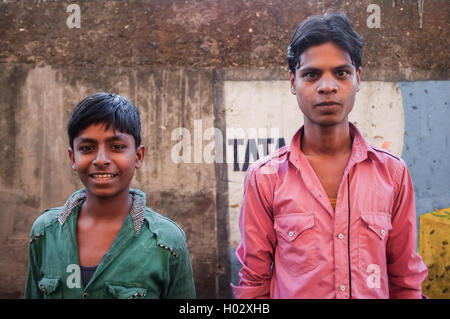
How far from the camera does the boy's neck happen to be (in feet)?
6.02

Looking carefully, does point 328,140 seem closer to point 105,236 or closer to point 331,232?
point 331,232

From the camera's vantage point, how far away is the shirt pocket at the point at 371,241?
156 cm

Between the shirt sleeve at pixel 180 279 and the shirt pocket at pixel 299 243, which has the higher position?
the shirt pocket at pixel 299 243

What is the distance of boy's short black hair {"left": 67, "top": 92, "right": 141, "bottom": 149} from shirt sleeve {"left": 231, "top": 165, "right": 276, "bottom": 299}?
2.26 ft

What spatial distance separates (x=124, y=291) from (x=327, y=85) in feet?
4.29

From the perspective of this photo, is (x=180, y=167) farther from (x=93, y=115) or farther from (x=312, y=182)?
(x=312, y=182)

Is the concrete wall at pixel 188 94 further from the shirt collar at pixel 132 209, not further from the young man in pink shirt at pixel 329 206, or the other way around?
the young man in pink shirt at pixel 329 206

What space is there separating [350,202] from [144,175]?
2576mm

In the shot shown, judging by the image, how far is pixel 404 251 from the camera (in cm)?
163

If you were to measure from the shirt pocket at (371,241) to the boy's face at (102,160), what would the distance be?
1131mm

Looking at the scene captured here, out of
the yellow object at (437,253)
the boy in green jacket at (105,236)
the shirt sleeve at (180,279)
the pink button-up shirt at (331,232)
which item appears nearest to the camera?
the pink button-up shirt at (331,232)

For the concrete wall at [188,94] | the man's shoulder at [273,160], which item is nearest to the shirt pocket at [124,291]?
the man's shoulder at [273,160]

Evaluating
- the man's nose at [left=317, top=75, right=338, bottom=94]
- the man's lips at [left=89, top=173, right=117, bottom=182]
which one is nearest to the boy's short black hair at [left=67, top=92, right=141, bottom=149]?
the man's lips at [left=89, top=173, right=117, bottom=182]
